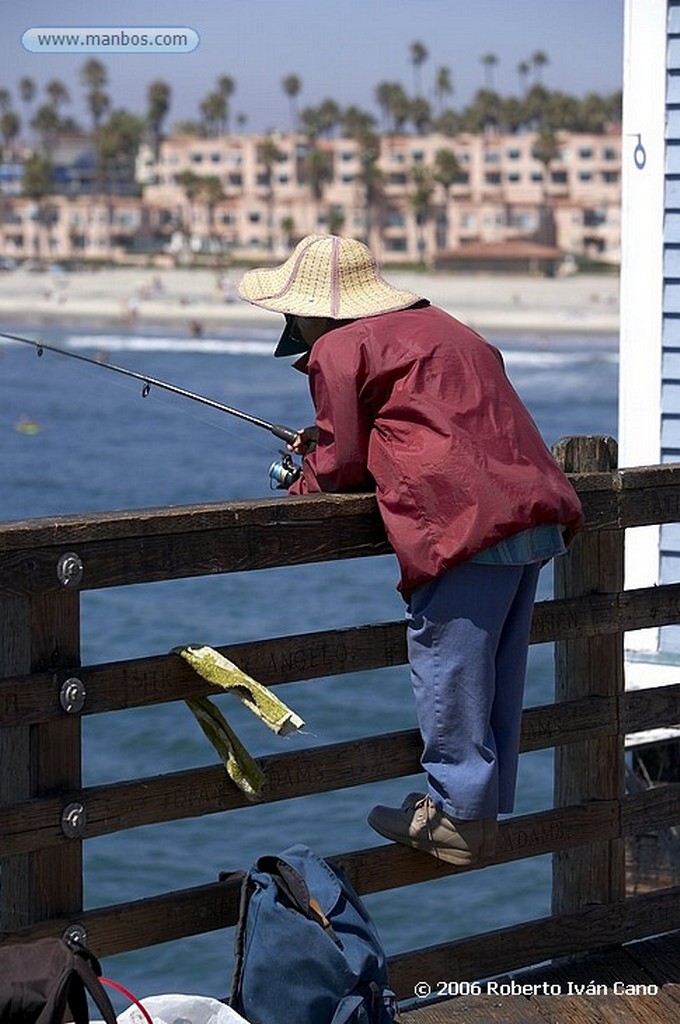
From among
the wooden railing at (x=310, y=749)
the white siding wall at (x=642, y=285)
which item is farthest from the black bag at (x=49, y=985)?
the white siding wall at (x=642, y=285)

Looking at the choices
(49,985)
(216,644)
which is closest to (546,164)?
(216,644)

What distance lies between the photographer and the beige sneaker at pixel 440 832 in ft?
10.2

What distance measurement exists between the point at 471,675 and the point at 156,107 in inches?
5091

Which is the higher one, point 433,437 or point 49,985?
point 433,437

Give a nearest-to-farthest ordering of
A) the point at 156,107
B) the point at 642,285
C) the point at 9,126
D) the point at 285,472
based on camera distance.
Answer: the point at 285,472
the point at 642,285
the point at 156,107
the point at 9,126

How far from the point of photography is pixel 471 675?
9.72 feet

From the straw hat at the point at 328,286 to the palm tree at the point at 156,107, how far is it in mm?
126488

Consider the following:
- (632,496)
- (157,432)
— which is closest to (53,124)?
(157,432)

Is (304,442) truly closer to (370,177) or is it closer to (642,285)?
(642,285)

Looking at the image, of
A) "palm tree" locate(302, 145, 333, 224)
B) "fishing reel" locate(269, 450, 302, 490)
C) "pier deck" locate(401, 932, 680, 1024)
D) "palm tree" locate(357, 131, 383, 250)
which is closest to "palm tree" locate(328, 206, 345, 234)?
"palm tree" locate(302, 145, 333, 224)

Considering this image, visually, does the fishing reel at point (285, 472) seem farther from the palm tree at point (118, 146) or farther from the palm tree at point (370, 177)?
the palm tree at point (118, 146)

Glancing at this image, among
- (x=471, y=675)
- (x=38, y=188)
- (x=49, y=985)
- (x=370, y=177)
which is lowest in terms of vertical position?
(x=49, y=985)

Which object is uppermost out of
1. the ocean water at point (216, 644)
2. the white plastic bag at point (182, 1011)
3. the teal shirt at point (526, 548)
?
the teal shirt at point (526, 548)

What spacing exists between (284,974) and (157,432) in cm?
3831
